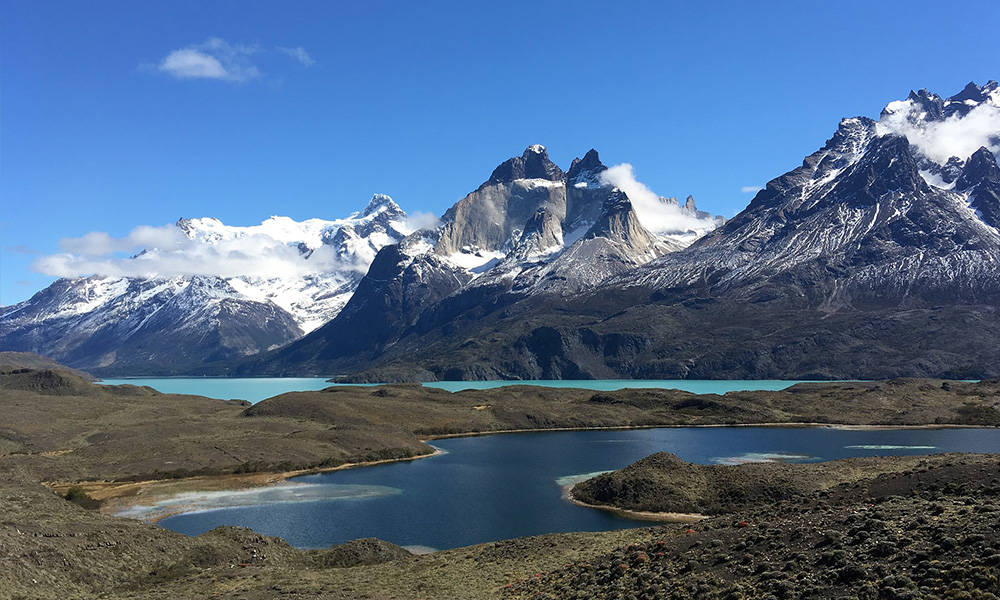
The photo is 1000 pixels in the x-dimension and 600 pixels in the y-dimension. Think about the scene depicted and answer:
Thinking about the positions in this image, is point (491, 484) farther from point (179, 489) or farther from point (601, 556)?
point (601, 556)

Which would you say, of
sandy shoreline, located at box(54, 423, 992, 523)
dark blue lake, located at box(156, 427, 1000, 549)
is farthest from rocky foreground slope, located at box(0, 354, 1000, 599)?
dark blue lake, located at box(156, 427, 1000, 549)

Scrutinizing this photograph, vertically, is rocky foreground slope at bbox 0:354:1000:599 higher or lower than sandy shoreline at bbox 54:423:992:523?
higher

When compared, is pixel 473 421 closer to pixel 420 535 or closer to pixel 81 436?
pixel 81 436

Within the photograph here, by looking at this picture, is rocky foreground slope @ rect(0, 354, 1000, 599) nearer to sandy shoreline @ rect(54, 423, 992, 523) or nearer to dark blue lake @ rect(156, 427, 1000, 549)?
sandy shoreline @ rect(54, 423, 992, 523)

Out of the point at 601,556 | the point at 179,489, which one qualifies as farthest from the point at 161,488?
the point at 601,556

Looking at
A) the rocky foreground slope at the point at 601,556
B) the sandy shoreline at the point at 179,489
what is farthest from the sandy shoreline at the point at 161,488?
the rocky foreground slope at the point at 601,556

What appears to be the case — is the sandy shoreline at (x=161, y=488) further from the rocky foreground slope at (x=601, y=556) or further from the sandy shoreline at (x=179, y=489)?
the rocky foreground slope at (x=601, y=556)

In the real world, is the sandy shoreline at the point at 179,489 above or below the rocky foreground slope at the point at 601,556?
below

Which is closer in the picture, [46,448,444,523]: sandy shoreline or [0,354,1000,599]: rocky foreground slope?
[0,354,1000,599]: rocky foreground slope

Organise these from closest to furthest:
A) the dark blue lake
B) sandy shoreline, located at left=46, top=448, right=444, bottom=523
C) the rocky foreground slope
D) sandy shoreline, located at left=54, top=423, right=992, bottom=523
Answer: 1. the rocky foreground slope
2. the dark blue lake
3. sandy shoreline, located at left=54, top=423, right=992, bottom=523
4. sandy shoreline, located at left=46, top=448, right=444, bottom=523

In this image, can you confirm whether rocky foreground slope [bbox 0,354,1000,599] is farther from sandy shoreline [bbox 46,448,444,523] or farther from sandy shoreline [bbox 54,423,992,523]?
sandy shoreline [bbox 54,423,992,523]

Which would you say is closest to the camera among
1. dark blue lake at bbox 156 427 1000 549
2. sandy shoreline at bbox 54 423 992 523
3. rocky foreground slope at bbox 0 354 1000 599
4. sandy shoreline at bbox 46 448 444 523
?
rocky foreground slope at bbox 0 354 1000 599
